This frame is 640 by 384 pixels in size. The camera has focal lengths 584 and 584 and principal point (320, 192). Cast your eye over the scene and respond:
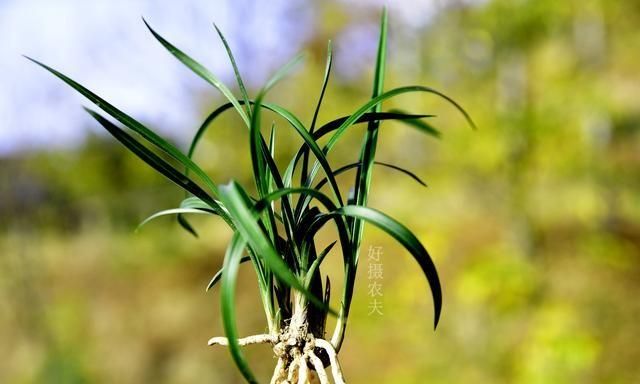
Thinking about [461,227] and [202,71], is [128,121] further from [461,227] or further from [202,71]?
[461,227]

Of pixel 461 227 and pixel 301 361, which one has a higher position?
pixel 461 227

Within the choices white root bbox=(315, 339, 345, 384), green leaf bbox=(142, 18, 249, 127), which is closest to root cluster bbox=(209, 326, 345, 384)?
white root bbox=(315, 339, 345, 384)

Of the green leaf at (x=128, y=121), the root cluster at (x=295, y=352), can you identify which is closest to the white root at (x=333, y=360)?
the root cluster at (x=295, y=352)

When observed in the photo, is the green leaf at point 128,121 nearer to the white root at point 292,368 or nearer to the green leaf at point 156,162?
the green leaf at point 156,162

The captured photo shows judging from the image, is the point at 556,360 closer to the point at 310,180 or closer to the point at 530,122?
the point at 530,122

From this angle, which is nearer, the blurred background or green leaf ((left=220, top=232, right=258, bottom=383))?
green leaf ((left=220, top=232, right=258, bottom=383))

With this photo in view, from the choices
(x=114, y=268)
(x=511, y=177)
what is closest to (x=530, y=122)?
(x=511, y=177)

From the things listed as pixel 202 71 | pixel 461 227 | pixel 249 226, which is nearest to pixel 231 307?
pixel 249 226

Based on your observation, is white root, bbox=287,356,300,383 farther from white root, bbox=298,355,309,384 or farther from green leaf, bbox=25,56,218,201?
green leaf, bbox=25,56,218,201

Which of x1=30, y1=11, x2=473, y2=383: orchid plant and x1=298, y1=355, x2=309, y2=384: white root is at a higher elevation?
x1=30, y1=11, x2=473, y2=383: orchid plant
